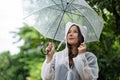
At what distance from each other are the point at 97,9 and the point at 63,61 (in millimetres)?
2287

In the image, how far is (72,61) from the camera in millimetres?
6301

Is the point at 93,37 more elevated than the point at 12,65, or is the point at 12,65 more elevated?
the point at 93,37

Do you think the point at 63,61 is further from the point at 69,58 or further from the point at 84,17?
the point at 84,17

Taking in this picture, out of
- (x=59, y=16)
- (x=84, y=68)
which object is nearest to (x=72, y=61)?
(x=84, y=68)

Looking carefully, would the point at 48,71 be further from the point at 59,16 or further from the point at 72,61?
the point at 59,16

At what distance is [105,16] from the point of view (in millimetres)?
8766

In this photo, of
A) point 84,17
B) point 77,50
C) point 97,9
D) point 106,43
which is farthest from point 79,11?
point 106,43

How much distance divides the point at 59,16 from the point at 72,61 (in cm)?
91

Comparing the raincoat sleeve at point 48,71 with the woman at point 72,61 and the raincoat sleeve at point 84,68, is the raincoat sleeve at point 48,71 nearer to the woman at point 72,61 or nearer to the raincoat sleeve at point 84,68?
the woman at point 72,61

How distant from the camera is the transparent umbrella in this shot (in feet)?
22.7

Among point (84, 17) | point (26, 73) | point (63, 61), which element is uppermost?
point (84, 17)

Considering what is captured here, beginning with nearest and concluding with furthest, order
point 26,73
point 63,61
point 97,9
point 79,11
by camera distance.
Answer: point 63,61
point 79,11
point 97,9
point 26,73

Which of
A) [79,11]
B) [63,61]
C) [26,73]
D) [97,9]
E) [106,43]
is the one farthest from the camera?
[26,73]

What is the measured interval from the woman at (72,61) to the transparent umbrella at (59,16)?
1.79 ft
